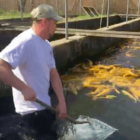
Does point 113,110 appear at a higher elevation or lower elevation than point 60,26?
lower

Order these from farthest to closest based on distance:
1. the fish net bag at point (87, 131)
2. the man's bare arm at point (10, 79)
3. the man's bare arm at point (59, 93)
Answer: the fish net bag at point (87, 131)
the man's bare arm at point (59, 93)
the man's bare arm at point (10, 79)

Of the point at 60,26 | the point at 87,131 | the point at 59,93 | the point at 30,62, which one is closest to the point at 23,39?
the point at 30,62

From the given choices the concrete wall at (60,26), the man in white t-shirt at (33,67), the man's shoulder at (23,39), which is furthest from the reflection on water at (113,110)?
the concrete wall at (60,26)

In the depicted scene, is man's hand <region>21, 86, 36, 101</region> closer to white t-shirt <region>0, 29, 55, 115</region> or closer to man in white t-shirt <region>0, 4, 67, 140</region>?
man in white t-shirt <region>0, 4, 67, 140</region>

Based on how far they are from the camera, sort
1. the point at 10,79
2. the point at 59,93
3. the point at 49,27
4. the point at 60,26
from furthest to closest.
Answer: the point at 60,26, the point at 59,93, the point at 49,27, the point at 10,79

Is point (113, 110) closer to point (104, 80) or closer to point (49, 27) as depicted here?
point (104, 80)

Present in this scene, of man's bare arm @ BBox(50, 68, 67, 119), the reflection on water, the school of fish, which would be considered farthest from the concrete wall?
man's bare arm @ BBox(50, 68, 67, 119)

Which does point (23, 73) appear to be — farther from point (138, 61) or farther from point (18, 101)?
point (138, 61)

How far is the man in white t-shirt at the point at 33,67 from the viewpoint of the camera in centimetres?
188

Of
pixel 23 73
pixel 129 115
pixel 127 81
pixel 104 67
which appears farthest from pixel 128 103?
pixel 23 73

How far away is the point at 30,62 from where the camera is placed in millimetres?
2072

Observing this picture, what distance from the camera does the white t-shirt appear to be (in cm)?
191

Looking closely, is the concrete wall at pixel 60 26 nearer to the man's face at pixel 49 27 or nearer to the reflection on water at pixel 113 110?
the reflection on water at pixel 113 110

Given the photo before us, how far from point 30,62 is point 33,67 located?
0.06m
